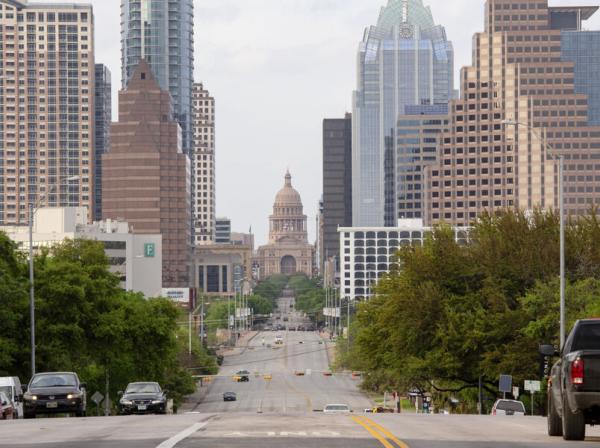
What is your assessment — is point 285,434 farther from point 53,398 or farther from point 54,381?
point 54,381

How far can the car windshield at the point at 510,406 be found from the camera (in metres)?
53.9

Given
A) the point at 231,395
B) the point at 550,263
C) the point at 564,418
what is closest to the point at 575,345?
the point at 564,418

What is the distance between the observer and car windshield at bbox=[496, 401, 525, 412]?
53906 mm

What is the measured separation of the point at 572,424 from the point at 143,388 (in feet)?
82.7

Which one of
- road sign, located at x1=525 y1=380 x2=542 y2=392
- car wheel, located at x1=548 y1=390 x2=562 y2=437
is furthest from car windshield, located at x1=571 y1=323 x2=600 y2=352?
road sign, located at x1=525 y1=380 x2=542 y2=392

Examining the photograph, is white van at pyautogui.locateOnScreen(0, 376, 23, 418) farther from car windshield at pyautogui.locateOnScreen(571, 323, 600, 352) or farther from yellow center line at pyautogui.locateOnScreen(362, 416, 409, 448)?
car windshield at pyautogui.locateOnScreen(571, 323, 600, 352)

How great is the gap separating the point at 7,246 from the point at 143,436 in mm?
42261

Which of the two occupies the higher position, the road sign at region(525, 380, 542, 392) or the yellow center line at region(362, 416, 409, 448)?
the yellow center line at region(362, 416, 409, 448)

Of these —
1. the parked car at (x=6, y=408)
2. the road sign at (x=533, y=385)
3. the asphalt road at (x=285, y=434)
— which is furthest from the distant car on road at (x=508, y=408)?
the asphalt road at (x=285, y=434)

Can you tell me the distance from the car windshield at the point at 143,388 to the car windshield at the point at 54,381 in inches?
148

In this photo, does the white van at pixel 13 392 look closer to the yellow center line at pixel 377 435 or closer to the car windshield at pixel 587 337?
the yellow center line at pixel 377 435

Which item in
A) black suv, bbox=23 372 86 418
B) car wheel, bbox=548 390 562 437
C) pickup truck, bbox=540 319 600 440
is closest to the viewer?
pickup truck, bbox=540 319 600 440

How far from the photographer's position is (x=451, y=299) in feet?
211

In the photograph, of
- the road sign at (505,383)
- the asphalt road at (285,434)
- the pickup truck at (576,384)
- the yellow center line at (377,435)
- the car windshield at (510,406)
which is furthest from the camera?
the road sign at (505,383)
